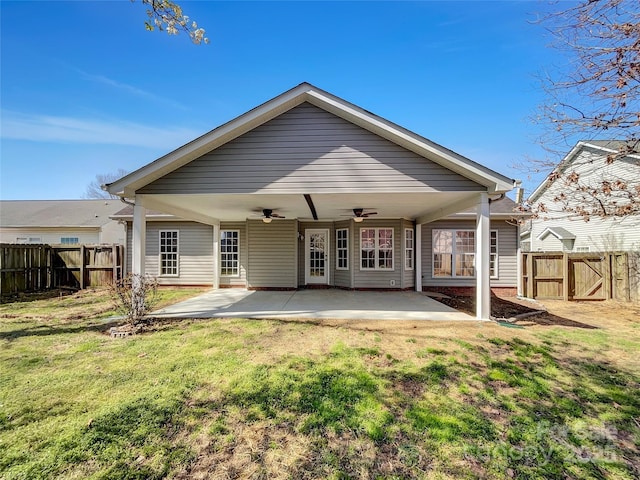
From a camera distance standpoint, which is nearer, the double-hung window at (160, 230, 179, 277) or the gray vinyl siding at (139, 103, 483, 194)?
the gray vinyl siding at (139, 103, 483, 194)

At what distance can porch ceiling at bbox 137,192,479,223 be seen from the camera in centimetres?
662

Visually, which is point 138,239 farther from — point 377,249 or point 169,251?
point 377,249

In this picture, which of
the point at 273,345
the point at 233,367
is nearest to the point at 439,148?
the point at 273,345

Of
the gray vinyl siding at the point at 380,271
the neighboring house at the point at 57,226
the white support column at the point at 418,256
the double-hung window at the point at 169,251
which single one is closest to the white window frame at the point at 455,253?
the white support column at the point at 418,256

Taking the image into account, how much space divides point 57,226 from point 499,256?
2629 cm

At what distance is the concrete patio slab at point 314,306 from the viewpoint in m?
6.66

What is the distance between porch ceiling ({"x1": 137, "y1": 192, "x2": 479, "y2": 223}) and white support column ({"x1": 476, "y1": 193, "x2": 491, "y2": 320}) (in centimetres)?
32

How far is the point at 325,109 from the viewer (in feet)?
20.9

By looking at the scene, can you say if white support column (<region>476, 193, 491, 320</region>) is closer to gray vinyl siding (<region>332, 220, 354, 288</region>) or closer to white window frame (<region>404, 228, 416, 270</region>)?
white window frame (<region>404, 228, 416, 270</region>)

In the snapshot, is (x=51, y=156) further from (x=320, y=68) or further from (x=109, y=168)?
(x=109, y=168)

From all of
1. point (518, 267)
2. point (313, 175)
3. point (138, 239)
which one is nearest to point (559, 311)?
point (518, 267)

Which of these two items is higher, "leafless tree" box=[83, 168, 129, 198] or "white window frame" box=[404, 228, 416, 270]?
"leafless tree" box=[83, 168, 129, 198]

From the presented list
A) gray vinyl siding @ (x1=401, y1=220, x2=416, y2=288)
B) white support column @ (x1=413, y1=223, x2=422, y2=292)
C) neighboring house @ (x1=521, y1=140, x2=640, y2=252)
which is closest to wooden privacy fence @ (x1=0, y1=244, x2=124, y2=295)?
gray vinyl siding @ (x1=401, y1=220, x2=416, y2=288)

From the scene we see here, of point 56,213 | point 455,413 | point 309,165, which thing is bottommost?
Result: point 455,413
